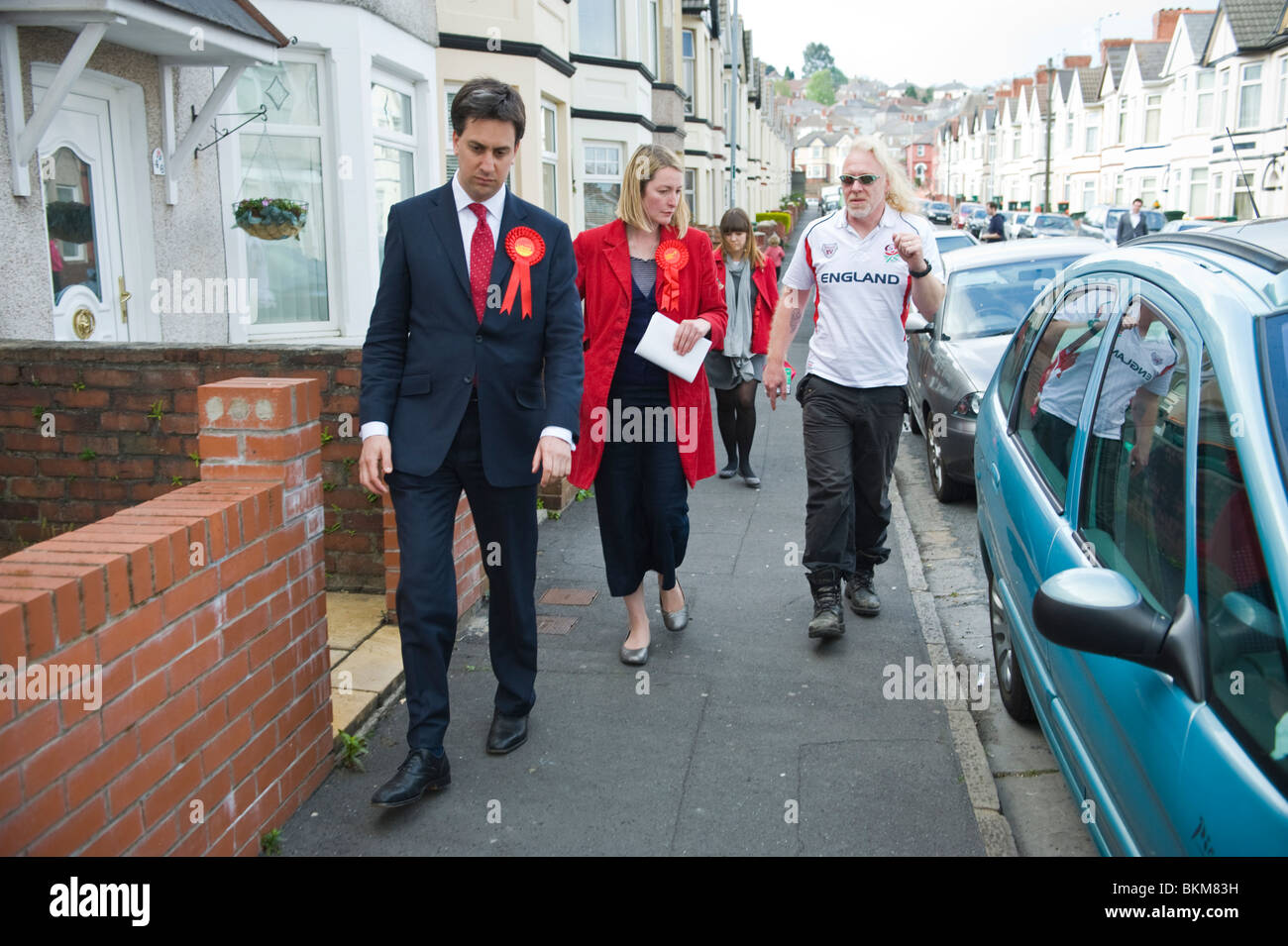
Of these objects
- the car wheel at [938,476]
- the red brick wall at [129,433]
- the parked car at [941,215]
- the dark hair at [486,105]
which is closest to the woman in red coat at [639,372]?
the dark hair at [486,105]

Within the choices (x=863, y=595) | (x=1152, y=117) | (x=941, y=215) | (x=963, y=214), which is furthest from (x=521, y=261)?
(x=941, y=215)

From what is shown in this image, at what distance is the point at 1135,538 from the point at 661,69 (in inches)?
1006

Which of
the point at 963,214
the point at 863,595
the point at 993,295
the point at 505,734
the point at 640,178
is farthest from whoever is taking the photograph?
the point at 963,214

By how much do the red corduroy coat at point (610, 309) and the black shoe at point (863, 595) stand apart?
1.31m

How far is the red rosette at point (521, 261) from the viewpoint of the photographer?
370cm

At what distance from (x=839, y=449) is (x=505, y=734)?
2014mm

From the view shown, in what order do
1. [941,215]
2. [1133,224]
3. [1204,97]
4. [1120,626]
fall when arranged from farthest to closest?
1. [941,215]
2. [1204,97]
3. [1133,224]
4. [1120,626]

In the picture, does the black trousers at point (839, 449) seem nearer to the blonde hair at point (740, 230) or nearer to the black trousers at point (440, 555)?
the black trousers at point (440, 555)

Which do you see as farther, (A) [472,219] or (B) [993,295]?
(B) [993,295]

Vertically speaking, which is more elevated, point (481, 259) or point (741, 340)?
point (481, 259)

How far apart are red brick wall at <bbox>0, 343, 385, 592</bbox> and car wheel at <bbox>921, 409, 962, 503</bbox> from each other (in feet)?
14.3

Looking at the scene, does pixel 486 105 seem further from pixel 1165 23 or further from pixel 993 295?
pixel 1165 23

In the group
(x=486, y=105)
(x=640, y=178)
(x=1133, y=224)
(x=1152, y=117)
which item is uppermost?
(x=1152, y=117)

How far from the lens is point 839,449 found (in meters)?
5.08
